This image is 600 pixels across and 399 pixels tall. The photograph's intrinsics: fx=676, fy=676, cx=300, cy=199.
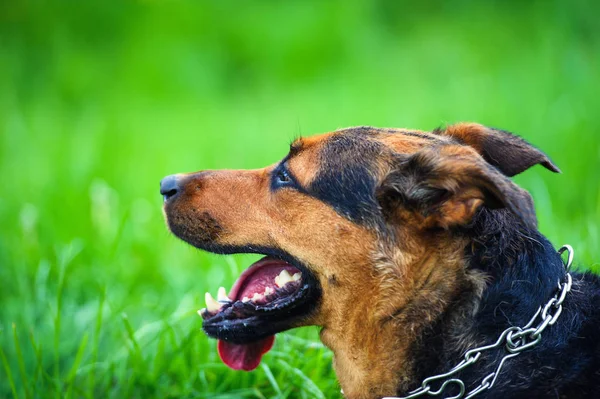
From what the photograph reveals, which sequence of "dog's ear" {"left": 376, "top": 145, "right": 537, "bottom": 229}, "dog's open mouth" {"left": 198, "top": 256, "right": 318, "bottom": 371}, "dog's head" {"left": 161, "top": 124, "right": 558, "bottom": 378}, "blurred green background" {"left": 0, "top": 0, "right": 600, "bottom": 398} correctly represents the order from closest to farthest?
1. "dog's ear" {"left": 376, "top": 145, "right": 537, "bottom": 229}
2. "dog's head" {"left": 161, "top": 124, "right": 558, "bottom": 378}
3. "dog's open mouth" {"left": 198, "top": 256, "right": 318, "bottom": 371}
4. "blurred green background" {"left": 0, "top": 0, "right": 600, "bottom": 398}

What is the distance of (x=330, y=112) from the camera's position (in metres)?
9.61

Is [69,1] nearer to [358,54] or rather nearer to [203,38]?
[203,38]

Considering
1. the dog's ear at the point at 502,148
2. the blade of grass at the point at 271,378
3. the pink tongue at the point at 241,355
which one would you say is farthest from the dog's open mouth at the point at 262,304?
the dog's ear at the point at 502,148

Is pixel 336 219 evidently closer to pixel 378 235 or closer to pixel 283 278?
pixel 378 235

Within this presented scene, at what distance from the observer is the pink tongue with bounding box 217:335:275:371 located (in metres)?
3.60

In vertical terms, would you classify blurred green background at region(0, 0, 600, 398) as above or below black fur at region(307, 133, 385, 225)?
below

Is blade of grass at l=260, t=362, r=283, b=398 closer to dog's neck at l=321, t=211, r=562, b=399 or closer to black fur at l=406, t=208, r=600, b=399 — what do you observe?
dog's neck at l=321, t=211, r=562, b=399

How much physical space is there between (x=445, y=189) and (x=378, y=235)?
394mm

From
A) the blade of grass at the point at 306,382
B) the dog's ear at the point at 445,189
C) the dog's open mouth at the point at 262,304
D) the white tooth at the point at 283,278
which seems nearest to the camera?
the dog's ear at the point at 445,189

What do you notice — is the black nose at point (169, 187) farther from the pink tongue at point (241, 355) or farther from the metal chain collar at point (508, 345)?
the metal chain collar at point (508, 345)

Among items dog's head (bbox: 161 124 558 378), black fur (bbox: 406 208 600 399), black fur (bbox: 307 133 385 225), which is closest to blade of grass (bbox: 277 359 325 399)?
dog's head (bbox: 161 124 558 378)

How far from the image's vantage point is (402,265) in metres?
3.02

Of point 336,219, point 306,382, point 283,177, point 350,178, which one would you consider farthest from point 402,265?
point 306,382

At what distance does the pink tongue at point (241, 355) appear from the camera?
3.60 meters
